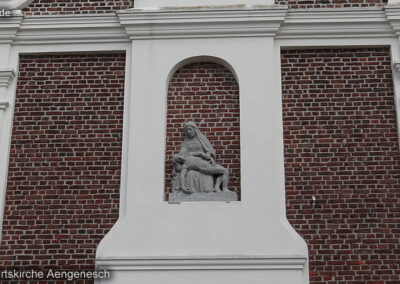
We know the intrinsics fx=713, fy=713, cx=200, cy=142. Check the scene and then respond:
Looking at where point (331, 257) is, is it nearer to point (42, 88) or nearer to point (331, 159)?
point (331, 159)

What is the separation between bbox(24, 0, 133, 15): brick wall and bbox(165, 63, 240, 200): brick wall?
56.6 inches

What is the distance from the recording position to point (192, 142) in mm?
9797

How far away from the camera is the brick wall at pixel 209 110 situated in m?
9.80

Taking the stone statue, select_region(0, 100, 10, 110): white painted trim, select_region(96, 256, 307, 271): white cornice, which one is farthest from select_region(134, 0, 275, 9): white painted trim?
select_region(96, 256, 307, 271): white cornice

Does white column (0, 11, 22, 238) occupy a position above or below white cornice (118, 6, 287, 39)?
below

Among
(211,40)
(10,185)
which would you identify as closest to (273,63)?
(211,40)

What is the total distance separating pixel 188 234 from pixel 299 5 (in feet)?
12.6

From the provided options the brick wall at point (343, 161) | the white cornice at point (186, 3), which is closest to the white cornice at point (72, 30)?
the white cornice at point (186, 3)

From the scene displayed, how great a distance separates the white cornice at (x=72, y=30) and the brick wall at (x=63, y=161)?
0.86 ft

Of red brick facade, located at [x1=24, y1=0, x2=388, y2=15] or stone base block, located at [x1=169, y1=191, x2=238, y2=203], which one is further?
red brick facade, located at [x1=24, y1=0, x2=388, y2=15]

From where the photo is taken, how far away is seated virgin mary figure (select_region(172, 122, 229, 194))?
952 cm

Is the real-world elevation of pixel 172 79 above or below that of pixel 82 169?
above

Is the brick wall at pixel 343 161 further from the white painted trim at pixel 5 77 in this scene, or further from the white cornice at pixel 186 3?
the white painted trim at pixel 5 77

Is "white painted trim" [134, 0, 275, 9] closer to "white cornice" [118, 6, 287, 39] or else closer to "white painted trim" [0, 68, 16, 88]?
"white cornice" [118, 6, 287, 39]
